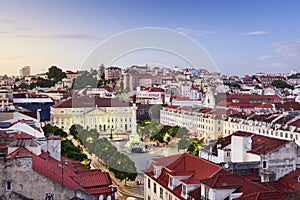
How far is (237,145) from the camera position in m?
18.6

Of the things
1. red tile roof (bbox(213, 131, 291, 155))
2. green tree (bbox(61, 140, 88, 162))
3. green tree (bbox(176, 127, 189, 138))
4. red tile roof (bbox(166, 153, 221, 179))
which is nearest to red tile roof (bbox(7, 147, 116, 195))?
red tile roof (bbox(166, 153, 221, 179))

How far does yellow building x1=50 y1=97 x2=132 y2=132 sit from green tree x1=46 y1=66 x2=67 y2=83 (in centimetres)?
5249

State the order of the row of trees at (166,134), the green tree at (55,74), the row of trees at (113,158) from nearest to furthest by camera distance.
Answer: the row of trees at (113,158) < the row of trees at (166,134) < the green tree at (55,74)

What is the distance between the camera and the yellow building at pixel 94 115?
56.4 m

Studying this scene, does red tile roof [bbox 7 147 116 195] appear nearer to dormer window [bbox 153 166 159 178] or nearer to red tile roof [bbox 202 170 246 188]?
red tile roof [bbox 202 170 246 188]

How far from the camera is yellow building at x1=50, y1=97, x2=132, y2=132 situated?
56375mm

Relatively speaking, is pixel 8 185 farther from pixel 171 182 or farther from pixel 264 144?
pixel 264 144

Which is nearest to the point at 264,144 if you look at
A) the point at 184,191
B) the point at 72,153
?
the point at 184,191

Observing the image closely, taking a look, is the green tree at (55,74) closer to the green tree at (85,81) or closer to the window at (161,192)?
the green tree at (85,81)

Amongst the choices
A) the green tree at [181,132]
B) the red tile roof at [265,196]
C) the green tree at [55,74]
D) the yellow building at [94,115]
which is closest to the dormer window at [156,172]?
the red tile roof at [265,196]

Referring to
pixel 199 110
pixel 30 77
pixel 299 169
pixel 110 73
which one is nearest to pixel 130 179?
pixel 299 169

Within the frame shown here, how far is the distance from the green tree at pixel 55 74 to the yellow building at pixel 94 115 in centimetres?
5249

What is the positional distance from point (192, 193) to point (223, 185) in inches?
58.0

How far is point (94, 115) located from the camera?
188ft
